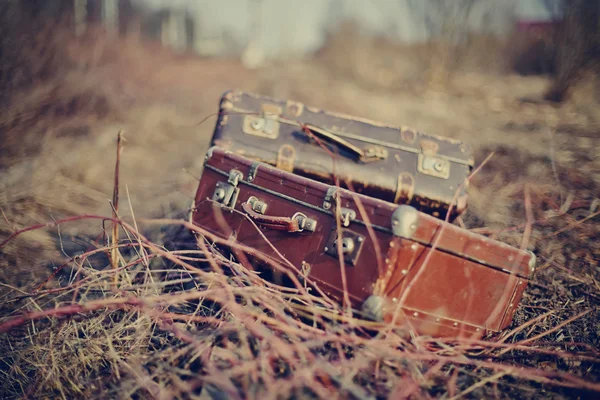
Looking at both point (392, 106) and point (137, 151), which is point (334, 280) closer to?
point (137, 151)

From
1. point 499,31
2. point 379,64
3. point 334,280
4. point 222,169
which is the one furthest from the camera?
point 379,64

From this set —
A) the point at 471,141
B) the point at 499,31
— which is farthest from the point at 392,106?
the point at 499,31

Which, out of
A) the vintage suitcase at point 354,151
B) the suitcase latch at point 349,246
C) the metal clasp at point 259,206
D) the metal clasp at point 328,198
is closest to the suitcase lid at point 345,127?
the vintage suitcase at point 354,151

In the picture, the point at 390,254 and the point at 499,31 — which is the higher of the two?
the point at 499,31

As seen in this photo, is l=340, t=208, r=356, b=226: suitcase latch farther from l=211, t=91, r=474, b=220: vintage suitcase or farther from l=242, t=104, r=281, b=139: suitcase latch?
l=242, t=104, r=281, b=139: suitcase latch

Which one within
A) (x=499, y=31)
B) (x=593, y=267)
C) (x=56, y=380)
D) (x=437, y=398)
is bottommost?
(x=56, y=380)

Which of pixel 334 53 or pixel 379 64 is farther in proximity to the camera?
pixel 334 53

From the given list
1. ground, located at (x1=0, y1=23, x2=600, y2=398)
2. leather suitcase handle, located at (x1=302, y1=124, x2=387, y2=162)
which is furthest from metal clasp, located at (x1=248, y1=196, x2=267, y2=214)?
leather suitcase handle, located at (x1=302, y1=124, x2=387, y2=162)

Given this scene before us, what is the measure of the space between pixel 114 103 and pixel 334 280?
6210 mm

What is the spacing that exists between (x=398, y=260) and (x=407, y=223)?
0.18 metres

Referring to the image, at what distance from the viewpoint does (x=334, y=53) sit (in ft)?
69.8

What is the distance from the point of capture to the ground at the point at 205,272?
155 cm

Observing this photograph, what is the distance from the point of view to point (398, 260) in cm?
176

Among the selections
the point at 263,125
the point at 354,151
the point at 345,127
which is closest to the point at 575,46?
the point at 345,127
